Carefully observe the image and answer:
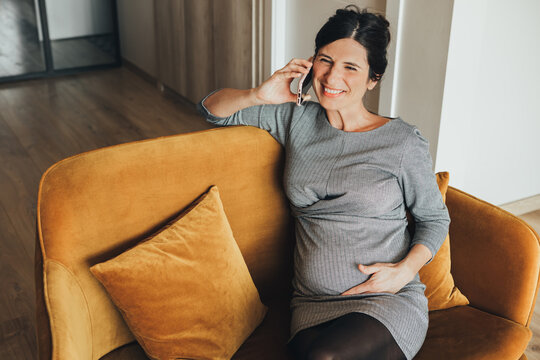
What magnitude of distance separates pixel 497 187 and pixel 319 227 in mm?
1793

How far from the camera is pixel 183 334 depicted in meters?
1.37

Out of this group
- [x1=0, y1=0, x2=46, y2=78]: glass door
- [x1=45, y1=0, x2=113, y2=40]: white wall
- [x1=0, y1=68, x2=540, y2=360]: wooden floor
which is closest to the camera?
[x1=0, y1=68, x2=540, y2=360]: wooden floor

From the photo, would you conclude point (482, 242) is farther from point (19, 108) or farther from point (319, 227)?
point (19, 108)

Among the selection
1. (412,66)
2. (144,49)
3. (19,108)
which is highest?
(412,66)

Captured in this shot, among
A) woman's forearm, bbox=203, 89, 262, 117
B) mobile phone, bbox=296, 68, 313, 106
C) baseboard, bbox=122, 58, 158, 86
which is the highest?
mobile phone, bbox=296, 68, 313, 106

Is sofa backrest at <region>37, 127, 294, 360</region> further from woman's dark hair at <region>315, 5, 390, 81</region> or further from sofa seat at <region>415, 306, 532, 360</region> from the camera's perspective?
sofa seat at <region>415, 306, 532, 360</region>

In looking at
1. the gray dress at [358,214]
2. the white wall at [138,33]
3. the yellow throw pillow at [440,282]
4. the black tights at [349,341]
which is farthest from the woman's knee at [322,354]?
the white wall at [138,33]

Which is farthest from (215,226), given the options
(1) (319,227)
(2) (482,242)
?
(2) (482,242)

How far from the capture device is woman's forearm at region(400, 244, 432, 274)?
1.49 metres

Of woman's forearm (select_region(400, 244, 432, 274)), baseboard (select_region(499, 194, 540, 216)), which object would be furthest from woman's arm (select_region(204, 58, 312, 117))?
baseboard (select_region(499, 194, 540, 216))

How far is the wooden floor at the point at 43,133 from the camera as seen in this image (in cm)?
227

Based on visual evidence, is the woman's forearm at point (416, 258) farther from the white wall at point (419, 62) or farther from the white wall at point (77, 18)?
the white wall at point (77, 18)

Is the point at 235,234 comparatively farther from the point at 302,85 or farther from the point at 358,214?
the point at 302,85

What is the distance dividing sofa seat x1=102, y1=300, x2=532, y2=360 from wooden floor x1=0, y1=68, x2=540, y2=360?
68 cm
